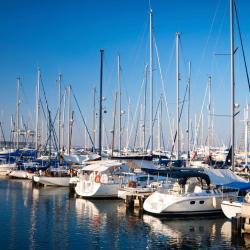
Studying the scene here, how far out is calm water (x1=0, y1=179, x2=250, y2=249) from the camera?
893 inches

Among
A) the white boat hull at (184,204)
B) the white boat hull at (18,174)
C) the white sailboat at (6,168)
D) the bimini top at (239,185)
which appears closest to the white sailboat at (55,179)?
the white boat hull at (18,174)

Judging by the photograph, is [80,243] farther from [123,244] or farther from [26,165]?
[26,165]

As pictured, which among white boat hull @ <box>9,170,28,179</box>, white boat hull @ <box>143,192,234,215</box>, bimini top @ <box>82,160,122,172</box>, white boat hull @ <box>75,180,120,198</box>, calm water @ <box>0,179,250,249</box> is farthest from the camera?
white boat hull @ <box>9,170,28,179</box>

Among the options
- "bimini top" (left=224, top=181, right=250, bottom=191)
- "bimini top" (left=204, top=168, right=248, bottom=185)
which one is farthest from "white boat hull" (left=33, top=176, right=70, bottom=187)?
"bimini top" (left=224, top=181, right=250, bottom=191)

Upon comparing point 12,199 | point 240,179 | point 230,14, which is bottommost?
point 12,199

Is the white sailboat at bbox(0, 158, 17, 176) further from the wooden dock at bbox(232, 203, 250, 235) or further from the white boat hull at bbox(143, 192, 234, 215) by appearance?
the wooden dock at bbox(232, 203, 250, 235)

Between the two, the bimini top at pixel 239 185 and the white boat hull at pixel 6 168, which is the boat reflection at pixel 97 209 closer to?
the bimini top at pixel 239 185

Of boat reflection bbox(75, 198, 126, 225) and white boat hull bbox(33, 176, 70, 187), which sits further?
white boat hull bbox(33, 176, 70, 187)

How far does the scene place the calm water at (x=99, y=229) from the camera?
22.7 metres

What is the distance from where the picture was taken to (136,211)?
33094mm

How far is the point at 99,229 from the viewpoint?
2633 centimetres

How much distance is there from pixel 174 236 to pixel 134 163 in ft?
58.0

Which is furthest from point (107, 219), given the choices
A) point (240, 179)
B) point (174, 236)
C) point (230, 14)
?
point (230, 14)

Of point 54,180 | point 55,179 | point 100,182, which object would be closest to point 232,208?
point 100,182
